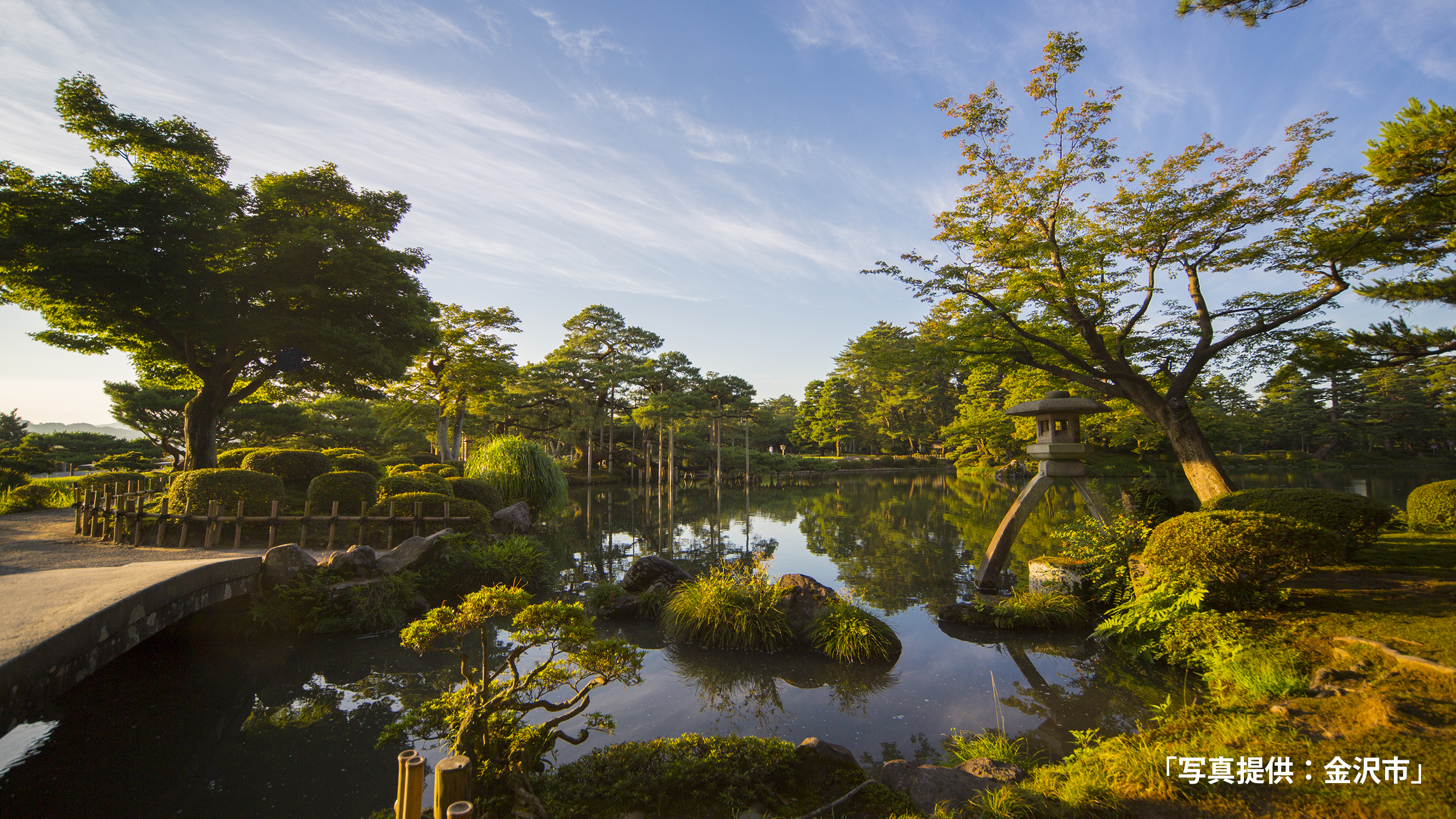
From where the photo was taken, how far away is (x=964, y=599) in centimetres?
763

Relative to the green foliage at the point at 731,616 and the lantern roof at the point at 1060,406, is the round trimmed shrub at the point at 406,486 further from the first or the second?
the lantern roof at the point at 1060,406

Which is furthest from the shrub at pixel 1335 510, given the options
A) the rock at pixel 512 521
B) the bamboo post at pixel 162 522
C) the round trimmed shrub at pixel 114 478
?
the round trimmed shrub at pixel 114 478

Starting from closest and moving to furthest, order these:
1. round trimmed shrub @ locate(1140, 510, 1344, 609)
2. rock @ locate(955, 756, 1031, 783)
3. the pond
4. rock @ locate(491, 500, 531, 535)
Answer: rock @ locate(955, 756, 1031, 783), the pond, round trimmed shrub @ locate(1140, 510, 1344, 609), rock @ locate(491, 500, 531, 535)

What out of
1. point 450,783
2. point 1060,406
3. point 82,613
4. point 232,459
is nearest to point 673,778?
point 450,783

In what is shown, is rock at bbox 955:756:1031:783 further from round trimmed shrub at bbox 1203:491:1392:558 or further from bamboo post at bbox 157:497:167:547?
bamboo post at bbox 157:497:167:547

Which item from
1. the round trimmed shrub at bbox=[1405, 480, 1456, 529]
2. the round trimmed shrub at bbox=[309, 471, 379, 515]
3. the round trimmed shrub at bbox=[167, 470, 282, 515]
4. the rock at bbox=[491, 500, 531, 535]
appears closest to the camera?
the round trimmed shrub at bbox=[1405, 480, 1456, 529]

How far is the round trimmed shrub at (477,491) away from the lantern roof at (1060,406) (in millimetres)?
9865

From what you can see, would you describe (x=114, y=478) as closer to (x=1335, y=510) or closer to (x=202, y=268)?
(x=202, y=268)

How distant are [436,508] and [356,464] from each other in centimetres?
351

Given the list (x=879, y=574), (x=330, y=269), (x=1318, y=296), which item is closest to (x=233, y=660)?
(x=879, y=574)

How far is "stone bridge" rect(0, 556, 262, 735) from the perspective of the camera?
3.07 m

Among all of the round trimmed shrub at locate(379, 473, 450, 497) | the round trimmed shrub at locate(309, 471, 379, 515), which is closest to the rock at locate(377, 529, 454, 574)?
the round trimmed shrub at locate(309, 471, 379, 515)

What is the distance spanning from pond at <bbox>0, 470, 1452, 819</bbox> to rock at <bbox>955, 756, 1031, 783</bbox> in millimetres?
776

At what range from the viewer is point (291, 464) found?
10.6 metres
